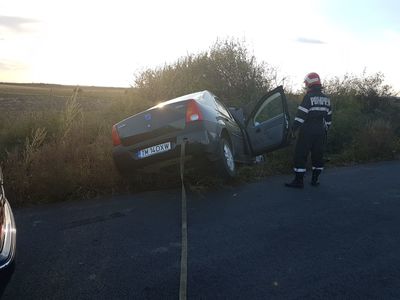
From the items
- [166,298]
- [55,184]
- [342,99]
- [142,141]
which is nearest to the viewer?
[166,298]

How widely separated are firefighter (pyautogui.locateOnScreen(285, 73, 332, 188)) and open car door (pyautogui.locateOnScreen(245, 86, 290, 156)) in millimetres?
649

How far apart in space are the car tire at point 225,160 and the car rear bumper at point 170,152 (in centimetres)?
18

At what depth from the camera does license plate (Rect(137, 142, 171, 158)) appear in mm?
6250

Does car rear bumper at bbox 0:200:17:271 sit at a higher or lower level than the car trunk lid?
lower

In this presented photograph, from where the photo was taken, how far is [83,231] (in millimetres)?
5094

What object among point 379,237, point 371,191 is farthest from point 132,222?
point 371,191

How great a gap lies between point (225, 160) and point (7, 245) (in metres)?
4.07

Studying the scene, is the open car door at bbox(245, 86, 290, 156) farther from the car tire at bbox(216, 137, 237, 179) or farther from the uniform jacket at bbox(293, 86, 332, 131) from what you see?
the car tire at bbox(216, 137, 237, 179)

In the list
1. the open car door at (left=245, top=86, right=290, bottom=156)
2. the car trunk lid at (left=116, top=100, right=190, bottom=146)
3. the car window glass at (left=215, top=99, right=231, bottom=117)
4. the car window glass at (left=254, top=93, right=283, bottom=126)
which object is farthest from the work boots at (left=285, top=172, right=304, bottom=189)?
the car trunk lid at (left=116, top=100, right=190, bottom=146)

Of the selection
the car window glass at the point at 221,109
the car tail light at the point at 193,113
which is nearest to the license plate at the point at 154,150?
the car tail light at the point at 193,113

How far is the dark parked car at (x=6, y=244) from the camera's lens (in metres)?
2.95

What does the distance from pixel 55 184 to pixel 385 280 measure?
16.4 feet

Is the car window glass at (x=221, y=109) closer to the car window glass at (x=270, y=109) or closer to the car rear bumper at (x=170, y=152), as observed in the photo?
the car window glass at (x=270, y=109)

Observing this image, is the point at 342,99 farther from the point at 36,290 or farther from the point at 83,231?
the point at 36,290
